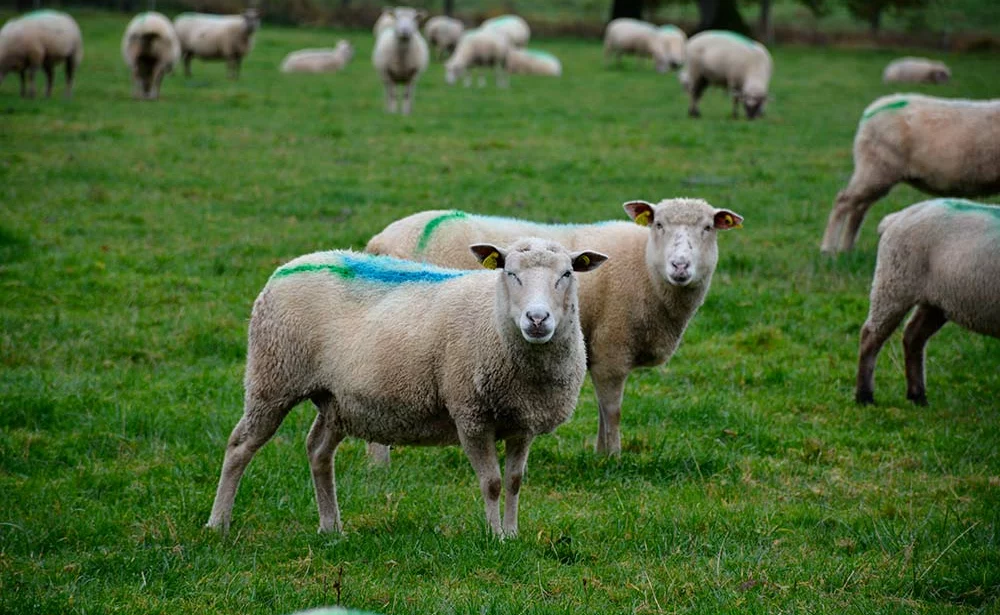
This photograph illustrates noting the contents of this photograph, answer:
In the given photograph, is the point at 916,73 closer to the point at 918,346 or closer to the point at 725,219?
the point at 918,346

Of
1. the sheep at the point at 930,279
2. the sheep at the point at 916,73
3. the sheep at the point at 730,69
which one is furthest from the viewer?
the sheep at the point at 916,73

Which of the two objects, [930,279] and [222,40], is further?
[222,40]

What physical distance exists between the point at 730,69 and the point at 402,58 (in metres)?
6.51

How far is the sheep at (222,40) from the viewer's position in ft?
92.9

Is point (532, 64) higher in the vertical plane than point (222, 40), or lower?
lower

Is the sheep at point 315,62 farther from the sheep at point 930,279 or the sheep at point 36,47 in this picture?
the sheep at point 930,279

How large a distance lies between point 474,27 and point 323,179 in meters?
33.0

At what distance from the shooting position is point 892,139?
11.4 metres

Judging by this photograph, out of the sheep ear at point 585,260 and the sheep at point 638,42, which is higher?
the sheep at point 638,42

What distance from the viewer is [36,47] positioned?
70.7 feet

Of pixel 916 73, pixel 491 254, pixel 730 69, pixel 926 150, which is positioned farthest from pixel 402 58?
pixel 491 254

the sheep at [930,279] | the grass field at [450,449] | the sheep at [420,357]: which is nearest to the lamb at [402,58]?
the grass field at [450,449]

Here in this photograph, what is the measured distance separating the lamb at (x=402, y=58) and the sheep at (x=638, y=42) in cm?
1400

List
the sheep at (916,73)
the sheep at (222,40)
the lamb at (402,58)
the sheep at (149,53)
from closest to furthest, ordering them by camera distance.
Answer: the lamb at (402,58) → the sheep at (149,53) → the sheep at (222,40) → the sheep at (916,73)
